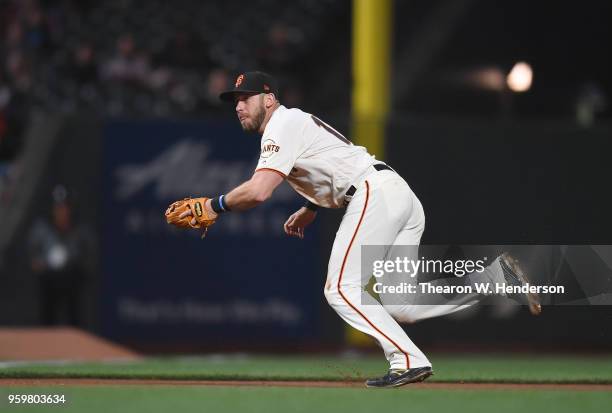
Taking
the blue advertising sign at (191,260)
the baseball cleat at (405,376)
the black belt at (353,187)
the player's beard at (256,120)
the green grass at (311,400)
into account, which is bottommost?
the green grass at (311,400)

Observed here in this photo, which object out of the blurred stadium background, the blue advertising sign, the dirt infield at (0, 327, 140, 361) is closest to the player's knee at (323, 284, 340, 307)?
the dirt infield at (0, 327, 140, 361)

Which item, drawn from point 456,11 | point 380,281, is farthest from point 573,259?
point 456,11

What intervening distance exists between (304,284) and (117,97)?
375 centimetres

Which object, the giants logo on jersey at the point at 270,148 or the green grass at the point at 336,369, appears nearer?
the giants logo on jersey at the point at 270,148

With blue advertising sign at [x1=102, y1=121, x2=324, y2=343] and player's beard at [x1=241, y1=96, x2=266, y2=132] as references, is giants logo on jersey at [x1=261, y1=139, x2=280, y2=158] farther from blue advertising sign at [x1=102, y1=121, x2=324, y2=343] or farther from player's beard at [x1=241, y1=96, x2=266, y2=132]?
blue advertising sign at [x1=102, y1=121, x2=324, y2=343]

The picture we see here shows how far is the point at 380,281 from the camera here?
7566mm

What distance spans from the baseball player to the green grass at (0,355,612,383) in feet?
3.67

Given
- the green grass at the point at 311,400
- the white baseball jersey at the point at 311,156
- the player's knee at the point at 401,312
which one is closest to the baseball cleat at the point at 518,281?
the green grass at the point at 311,400

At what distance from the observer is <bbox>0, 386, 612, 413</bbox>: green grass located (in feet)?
20.1

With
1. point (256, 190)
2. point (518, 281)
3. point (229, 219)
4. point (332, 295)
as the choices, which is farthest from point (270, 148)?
point (229, 219)

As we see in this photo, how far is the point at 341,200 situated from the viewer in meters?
7.49

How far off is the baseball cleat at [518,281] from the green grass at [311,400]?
0.55 meters

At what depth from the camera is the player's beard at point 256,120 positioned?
291 inches

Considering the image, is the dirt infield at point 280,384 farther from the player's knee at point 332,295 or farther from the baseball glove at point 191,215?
the baseball glove at point 191,215
